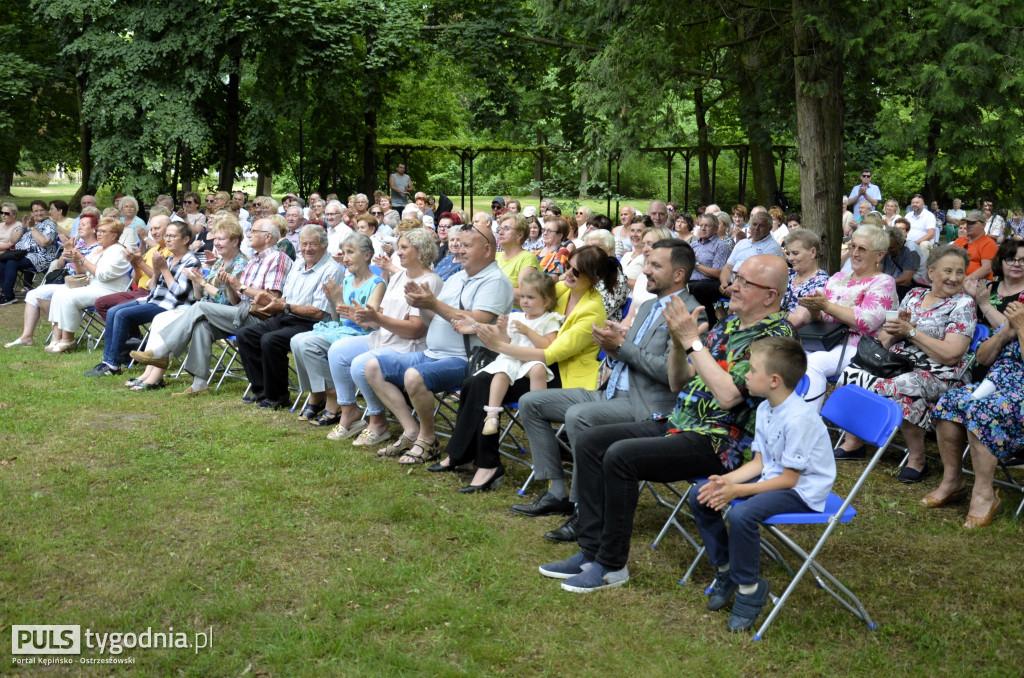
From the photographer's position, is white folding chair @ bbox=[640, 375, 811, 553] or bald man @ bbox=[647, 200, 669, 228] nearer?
white folding chair @ bbox=[640, 375, 811, 553]

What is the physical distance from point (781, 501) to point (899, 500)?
1.97m

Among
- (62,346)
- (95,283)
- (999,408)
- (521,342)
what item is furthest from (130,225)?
(999,408)

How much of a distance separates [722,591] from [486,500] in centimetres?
170

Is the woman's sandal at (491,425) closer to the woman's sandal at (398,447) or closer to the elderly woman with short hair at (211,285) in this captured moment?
the woman's sandal at (398,447)

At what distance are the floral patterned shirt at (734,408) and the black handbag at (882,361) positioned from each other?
5.53 feet

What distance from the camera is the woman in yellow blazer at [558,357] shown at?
534 cm

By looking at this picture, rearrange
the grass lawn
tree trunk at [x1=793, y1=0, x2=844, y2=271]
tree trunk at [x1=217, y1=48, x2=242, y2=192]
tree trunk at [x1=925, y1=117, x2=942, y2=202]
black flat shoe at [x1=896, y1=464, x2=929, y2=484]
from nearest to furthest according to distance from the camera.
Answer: the grass lawn → black flat shoe at [x1=896, y1=464, x2=929, y2=484] → tree trunk at [x1=925, y1=117, x2=942, y2=202] → tree trunk at [x1=793, y1=0, x2=844, y2=271] → tree trunk at [x1=217, y1=48, x2=242, y2=192]

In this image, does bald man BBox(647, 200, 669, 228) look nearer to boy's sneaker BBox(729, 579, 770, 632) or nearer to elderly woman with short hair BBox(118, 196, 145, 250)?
elderly woman with short hair BBox(118, 196, 145, 250)

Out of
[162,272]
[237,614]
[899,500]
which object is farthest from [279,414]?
[899,500]

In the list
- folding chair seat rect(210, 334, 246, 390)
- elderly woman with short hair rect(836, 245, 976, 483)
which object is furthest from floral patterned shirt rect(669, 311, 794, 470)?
folding chair seat rect(210, 334, 246, 390)

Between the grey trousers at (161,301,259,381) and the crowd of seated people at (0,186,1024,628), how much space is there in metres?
0.02

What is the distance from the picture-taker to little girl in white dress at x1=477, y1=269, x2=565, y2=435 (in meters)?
5.47

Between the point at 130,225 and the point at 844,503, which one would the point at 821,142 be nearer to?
the point at 844,503

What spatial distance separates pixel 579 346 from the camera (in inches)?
211
